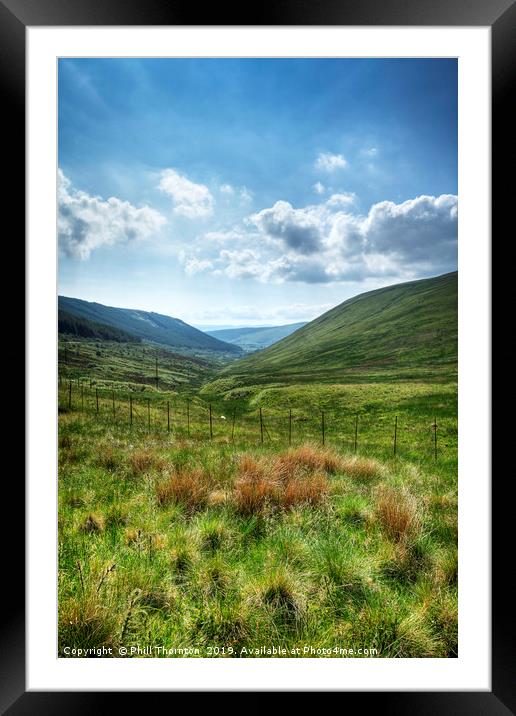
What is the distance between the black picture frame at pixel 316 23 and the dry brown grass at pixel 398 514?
0.39 m

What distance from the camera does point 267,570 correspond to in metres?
1.45

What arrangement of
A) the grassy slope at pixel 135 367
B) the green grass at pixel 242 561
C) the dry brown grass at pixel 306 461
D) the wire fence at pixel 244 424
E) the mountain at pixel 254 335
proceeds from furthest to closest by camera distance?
1. the mountain at pixel 254 335
2. the grassy slope at pixel 135 367
3. the wire fence at pixel 244 424
4. the dry brown grass at pixel 306 461
5. the green grass at pixel 242 561

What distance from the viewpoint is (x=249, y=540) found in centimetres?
159

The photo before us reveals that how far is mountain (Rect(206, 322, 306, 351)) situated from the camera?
2600 millimetres

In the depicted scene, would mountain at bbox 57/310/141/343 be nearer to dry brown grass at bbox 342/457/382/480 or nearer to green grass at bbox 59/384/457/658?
green grass at bbox 59/384/457/658

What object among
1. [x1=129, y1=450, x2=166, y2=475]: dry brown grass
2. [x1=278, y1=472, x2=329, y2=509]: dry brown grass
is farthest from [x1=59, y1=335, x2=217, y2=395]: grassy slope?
[x1=278, y1=472, x2=329, y2=509]: dry brown grass

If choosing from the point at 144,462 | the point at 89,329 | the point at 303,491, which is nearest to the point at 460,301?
the point at 303,491

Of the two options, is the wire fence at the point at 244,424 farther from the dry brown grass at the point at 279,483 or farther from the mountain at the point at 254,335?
the mountain at the point at 254,335

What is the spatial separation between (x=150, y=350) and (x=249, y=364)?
1516mm

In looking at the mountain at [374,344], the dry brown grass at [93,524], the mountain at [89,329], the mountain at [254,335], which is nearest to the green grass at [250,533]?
the dry brown grass at [93,524]

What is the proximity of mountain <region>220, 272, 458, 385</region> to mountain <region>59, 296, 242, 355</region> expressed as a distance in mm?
535

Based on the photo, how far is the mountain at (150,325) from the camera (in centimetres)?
209
